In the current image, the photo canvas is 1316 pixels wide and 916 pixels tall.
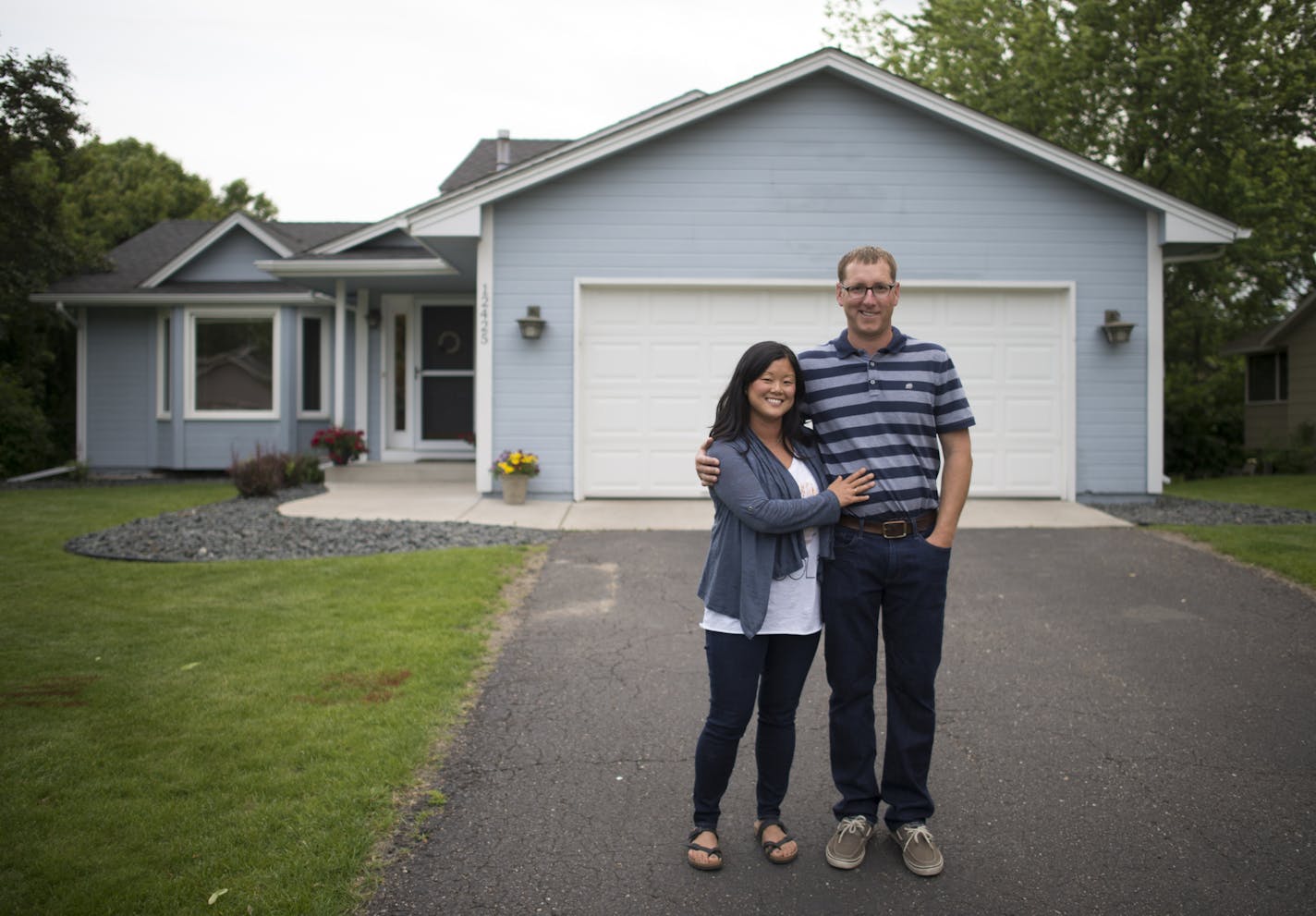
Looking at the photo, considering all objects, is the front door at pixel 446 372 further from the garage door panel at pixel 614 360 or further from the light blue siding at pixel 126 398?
the garage door panel at pixel 614 360

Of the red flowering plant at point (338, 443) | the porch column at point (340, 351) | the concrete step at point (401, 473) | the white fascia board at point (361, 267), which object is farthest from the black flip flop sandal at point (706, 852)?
the porch column at point (340, 351)

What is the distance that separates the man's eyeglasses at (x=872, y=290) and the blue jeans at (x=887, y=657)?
2.48ft

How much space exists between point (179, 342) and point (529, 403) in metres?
7.28

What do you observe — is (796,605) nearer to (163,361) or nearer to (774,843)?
(774,843)

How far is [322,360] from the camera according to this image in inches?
626

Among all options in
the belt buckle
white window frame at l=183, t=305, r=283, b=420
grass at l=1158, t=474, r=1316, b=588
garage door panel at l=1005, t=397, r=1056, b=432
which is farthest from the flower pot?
the belt buckle

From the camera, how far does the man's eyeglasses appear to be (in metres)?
3.31

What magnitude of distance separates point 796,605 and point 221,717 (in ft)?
9.07

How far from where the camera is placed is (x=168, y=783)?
384cm

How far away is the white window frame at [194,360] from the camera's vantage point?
606 inches

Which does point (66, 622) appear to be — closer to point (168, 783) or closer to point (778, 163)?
point (168, 783)

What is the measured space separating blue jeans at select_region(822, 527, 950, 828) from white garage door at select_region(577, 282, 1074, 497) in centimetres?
786

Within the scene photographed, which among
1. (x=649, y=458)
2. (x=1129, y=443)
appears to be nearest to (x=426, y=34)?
(x=649, y=458)

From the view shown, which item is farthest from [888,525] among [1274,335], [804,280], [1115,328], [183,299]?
[1274,335]
